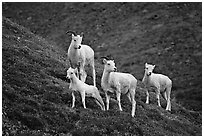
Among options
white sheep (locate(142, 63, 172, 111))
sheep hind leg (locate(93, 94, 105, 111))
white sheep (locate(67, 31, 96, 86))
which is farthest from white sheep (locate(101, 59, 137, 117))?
white sheep (locate(142, 63, 172, 111))

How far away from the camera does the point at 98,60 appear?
57188mm

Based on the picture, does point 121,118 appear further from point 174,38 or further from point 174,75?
point 174,38

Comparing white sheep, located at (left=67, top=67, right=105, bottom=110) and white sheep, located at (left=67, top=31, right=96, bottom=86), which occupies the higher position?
white sheep, located at (left=67, top=31, right=96, bottom=86)

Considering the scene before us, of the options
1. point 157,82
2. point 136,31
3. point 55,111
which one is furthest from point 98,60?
point 55,111

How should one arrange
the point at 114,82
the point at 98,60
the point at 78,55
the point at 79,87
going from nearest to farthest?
the point at 79,87
the point at 114,82
the point at 78,55
the point at 98,60

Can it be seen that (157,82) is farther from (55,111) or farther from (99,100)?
(55,111)

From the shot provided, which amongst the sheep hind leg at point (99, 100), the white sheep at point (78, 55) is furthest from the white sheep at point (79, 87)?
the white sheep at point (78, 55)

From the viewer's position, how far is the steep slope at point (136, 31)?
60537mm

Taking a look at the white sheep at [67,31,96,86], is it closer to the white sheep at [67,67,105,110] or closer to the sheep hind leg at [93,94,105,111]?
the white sheep at [67,67,105,110]

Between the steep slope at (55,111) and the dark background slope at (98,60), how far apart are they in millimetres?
58

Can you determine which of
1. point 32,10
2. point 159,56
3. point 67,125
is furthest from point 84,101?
point 32,10

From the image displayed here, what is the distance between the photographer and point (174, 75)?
5862cm

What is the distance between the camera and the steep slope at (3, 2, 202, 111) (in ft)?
199

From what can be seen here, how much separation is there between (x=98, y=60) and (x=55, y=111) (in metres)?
31.5
